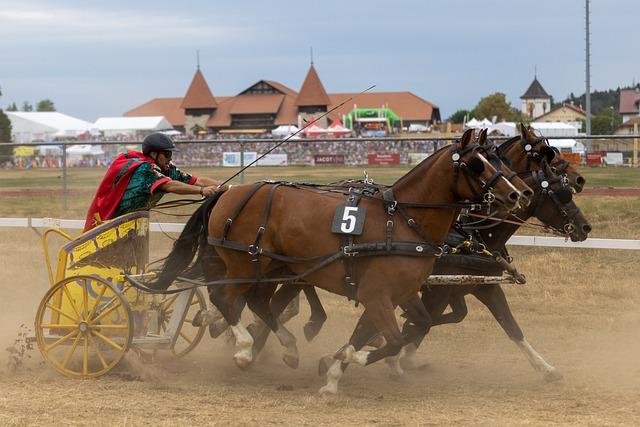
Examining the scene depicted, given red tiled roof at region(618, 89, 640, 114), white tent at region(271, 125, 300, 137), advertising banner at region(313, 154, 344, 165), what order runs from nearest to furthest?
advertising banner at region(313, 154, 344, 165) < white tent at region(271, 125, 300, 137) < red tiled roof at region(618, 89, 640, 114)

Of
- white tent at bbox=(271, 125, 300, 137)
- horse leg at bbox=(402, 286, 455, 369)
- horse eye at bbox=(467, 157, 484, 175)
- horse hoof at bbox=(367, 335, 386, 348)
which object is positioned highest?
white tent at bbox=(271, 125, 300, 137)

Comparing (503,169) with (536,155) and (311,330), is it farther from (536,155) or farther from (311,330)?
(311,330)

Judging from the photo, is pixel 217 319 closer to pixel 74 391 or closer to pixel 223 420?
pixel 74 391

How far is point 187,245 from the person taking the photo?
769 cm

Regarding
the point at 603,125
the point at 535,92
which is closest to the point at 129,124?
the point at 603,125

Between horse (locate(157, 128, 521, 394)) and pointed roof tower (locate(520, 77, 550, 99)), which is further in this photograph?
pointed roof tower (locate(520, 77, 550, 99))

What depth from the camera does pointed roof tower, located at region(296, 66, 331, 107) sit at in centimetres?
7912

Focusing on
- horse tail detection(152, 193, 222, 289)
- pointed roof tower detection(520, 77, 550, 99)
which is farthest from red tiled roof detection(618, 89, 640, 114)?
horse tail detection(152, 193, 222, 289)

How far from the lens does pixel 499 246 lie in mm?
7660

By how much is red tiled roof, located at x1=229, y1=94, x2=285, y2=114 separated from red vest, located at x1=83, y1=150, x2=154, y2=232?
76515 millimetres

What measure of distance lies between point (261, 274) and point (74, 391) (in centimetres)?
176

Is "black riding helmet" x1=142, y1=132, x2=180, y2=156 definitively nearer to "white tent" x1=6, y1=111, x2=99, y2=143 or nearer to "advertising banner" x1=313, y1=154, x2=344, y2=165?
"advertising banner" x1=313, y1=154, x2=344, y2=165

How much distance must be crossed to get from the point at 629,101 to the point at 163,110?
58.7 metres

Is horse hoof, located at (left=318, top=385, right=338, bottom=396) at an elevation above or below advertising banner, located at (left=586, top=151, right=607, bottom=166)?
below
